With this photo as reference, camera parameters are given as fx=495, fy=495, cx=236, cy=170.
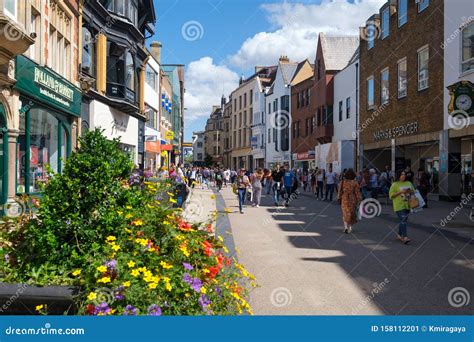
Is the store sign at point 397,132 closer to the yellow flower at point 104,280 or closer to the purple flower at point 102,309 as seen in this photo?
the yellow flower at point 104,280

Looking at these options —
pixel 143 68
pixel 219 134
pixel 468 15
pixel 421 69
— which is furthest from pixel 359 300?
pixel 219 134

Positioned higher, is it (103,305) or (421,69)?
(421,69)

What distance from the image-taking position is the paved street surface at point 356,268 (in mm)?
5828

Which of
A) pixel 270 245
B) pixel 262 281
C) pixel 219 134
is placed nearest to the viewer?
pixel 262 281

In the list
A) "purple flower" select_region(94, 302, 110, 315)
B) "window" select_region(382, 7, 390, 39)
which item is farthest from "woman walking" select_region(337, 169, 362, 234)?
"window" select_region(382, 7, 390, 39)

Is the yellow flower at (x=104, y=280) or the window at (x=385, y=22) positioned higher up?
the window at (x=385, y=22)

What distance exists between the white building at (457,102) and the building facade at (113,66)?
13.6 meters

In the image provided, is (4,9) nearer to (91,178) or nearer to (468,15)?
(91,178)

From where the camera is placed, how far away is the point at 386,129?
27922 mm

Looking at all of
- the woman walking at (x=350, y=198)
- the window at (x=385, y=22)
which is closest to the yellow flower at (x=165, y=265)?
the woman walking at (x=350, y=198)

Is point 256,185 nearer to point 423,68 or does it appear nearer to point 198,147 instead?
point 423,68

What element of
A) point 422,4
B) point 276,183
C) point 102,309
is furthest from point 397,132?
point 102,309

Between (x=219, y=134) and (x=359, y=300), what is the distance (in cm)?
10651

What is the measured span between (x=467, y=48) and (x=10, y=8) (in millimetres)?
16459
